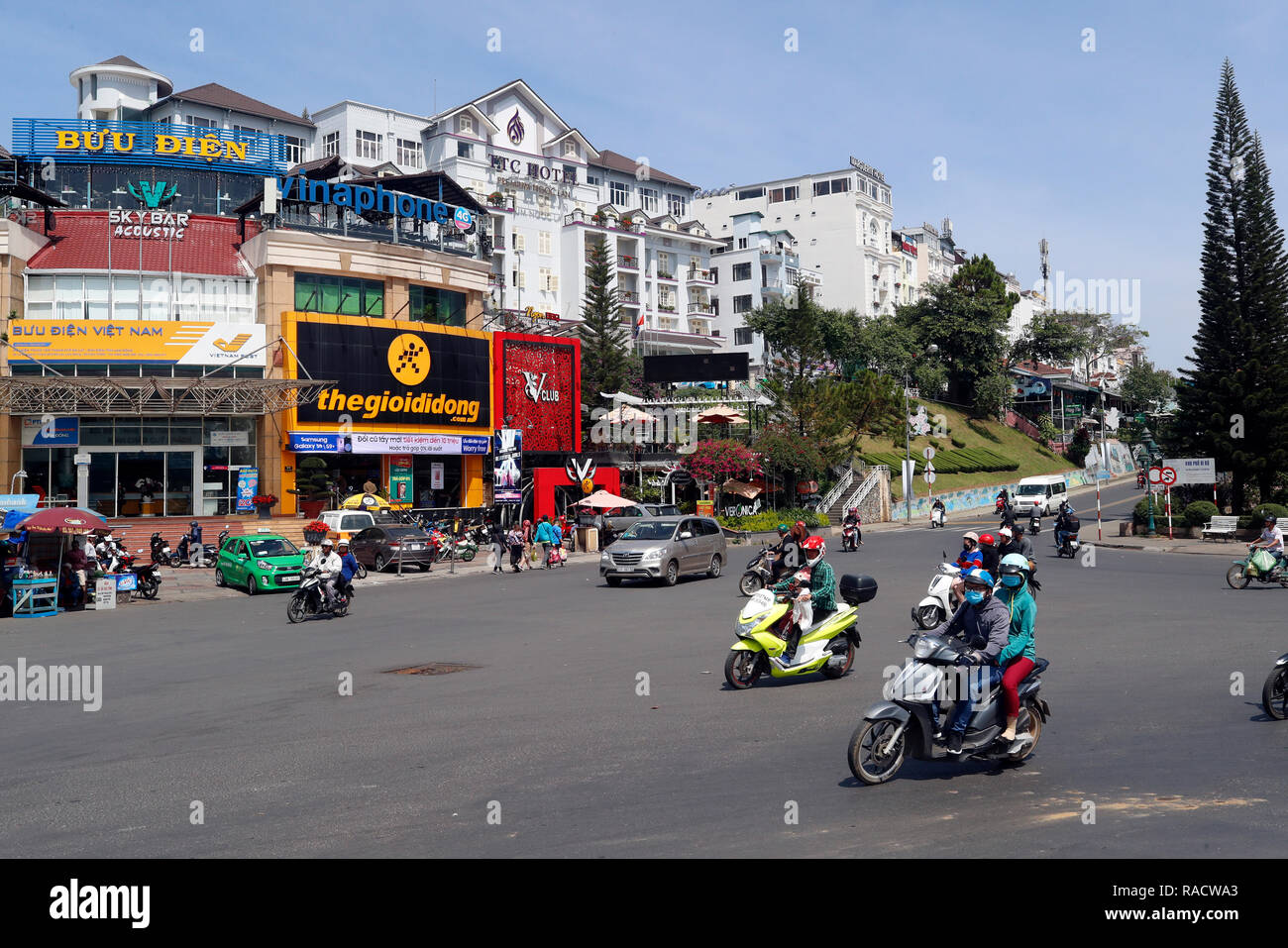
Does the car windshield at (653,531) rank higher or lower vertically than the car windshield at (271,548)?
higher

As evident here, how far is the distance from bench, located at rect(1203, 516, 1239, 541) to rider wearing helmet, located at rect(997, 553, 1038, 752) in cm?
3384

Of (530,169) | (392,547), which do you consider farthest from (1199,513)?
(530,169)

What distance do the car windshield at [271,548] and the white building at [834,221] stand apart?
73.5m

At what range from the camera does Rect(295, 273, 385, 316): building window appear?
1713 inches

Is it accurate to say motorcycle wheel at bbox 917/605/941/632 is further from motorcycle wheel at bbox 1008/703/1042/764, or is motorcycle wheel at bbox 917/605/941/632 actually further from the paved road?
motorcycle wheel at bbox 1008/703/1042/764

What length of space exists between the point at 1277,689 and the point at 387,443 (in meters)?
39.0

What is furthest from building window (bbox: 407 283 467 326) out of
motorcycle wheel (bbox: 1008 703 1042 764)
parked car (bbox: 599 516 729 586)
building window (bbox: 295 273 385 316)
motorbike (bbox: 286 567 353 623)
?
motorcycle wheel (bbox: 1008 703 1042 764)

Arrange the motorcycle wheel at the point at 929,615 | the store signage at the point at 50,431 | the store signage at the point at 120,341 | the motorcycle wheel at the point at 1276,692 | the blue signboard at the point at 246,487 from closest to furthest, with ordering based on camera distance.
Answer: the motorcycle wheel at the point at 1276,692 → the motorcycle wheel at the point at 929,615 → the store signage at the point at 120,341 → the store signage at the point at 50,431 → the blue signboard at the point at 246,487

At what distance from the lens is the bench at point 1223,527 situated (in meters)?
36.9

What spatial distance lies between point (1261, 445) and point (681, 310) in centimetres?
4952

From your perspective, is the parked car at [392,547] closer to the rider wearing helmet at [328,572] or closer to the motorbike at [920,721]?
the rider wearing helmet at [328,572]

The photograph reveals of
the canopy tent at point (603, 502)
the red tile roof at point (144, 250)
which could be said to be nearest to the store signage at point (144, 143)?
the red tile roof at point (144, 250)
